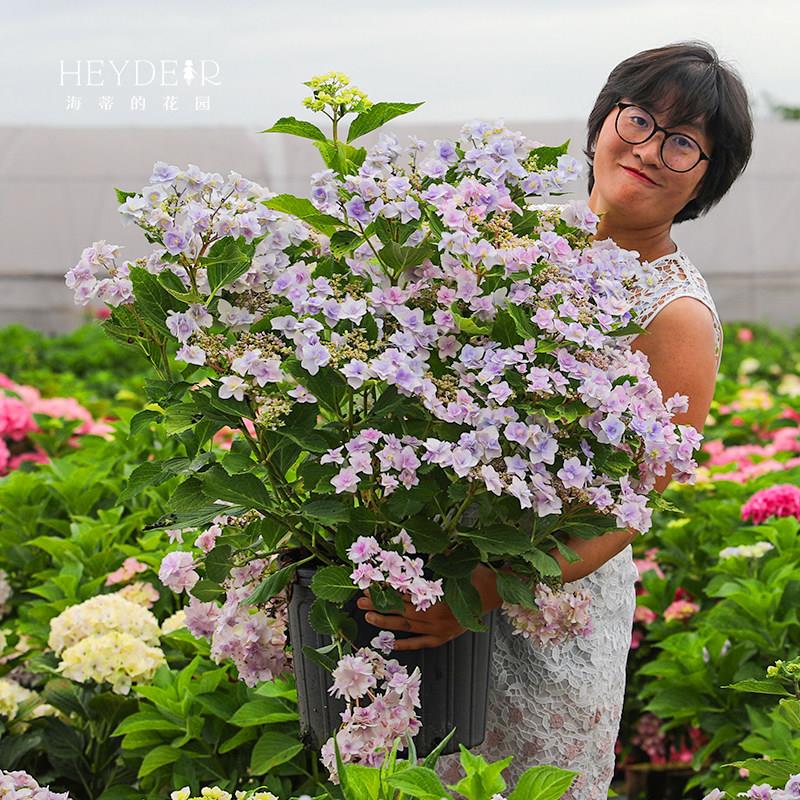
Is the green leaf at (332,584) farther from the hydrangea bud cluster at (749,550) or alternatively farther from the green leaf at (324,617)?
the hydrangea bud cluster at (749,550)

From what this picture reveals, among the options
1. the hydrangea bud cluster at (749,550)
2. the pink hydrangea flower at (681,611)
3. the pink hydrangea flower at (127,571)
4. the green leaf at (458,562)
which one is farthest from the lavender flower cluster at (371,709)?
the pink hydrangea flower at (681,611)

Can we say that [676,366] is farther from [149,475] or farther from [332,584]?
[149,475]

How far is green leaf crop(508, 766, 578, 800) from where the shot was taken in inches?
54.7

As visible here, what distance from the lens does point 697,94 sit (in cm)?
190

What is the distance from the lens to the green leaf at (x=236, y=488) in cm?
155

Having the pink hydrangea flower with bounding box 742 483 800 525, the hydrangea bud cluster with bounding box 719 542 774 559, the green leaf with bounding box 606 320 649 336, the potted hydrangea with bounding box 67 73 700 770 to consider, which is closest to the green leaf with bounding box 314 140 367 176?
the potted hydrangea with bounding box 67 73 700 770

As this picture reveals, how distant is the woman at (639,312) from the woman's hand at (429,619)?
11 centimetres

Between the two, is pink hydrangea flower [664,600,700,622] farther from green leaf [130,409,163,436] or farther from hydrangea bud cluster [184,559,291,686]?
green leaf [130,409,163,436]

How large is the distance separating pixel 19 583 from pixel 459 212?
78.3 inches

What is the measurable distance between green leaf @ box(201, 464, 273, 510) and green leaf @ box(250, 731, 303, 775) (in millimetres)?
641

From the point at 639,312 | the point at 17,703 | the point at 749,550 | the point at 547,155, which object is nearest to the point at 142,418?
the point at 547,155

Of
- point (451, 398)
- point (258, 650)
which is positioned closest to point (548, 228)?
point (451, 398)

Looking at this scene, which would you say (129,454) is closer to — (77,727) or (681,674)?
(77,727)

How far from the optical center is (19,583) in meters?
3.11
